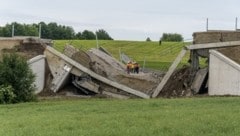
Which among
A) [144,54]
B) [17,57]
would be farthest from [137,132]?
[144,54]

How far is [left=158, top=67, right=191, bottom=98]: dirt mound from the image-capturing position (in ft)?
114

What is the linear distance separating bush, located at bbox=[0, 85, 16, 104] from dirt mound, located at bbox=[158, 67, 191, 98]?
11.6m

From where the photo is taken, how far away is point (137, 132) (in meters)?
11.3

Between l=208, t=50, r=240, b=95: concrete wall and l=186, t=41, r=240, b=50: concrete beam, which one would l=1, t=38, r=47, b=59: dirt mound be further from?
l=208, t=50, r=240, b=95: concrete wall

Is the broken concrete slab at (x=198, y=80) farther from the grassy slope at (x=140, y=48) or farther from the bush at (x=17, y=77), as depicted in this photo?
the grassy slope at (x=140, y=48)

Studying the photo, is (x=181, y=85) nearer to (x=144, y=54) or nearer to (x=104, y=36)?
(x=144, y=54)

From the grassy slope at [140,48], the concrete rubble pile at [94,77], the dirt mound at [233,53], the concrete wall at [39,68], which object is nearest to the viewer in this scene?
the dirt mound at [233,53]

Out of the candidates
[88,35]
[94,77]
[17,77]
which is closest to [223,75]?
[94,77]

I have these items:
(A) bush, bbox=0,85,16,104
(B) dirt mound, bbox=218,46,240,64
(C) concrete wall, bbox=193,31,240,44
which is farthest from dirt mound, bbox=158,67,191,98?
(A) bush, bbox=0,85,16,104

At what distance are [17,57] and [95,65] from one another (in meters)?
10.5

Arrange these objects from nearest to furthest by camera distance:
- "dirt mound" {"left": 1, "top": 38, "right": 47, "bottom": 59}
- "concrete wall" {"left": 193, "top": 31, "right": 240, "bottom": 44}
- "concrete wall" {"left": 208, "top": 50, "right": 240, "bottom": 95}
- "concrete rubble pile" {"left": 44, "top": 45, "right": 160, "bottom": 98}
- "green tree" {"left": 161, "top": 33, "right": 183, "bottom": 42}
→ "concrete wall" {"left": 208, "top": 50, "right": 240, "bottom": 95} → "concrete wall" {"left": 193, "top": 31, "right": 240, "bottom": 44} → "concrete rubble pile" {"left": 44, "top": 45, "right": 160, "bottom": 98} → "dirt mound" {"left": 1, "top": 38, "right": 47, "bottom": 59} → "green tree" {"left": 161, "top": 33, "right": 183, "bottom": 42}

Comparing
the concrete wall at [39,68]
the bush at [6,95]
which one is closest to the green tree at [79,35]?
the concrete wall at [39,68]

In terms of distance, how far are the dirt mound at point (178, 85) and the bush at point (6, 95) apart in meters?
11.6

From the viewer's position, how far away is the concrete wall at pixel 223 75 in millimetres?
32281
